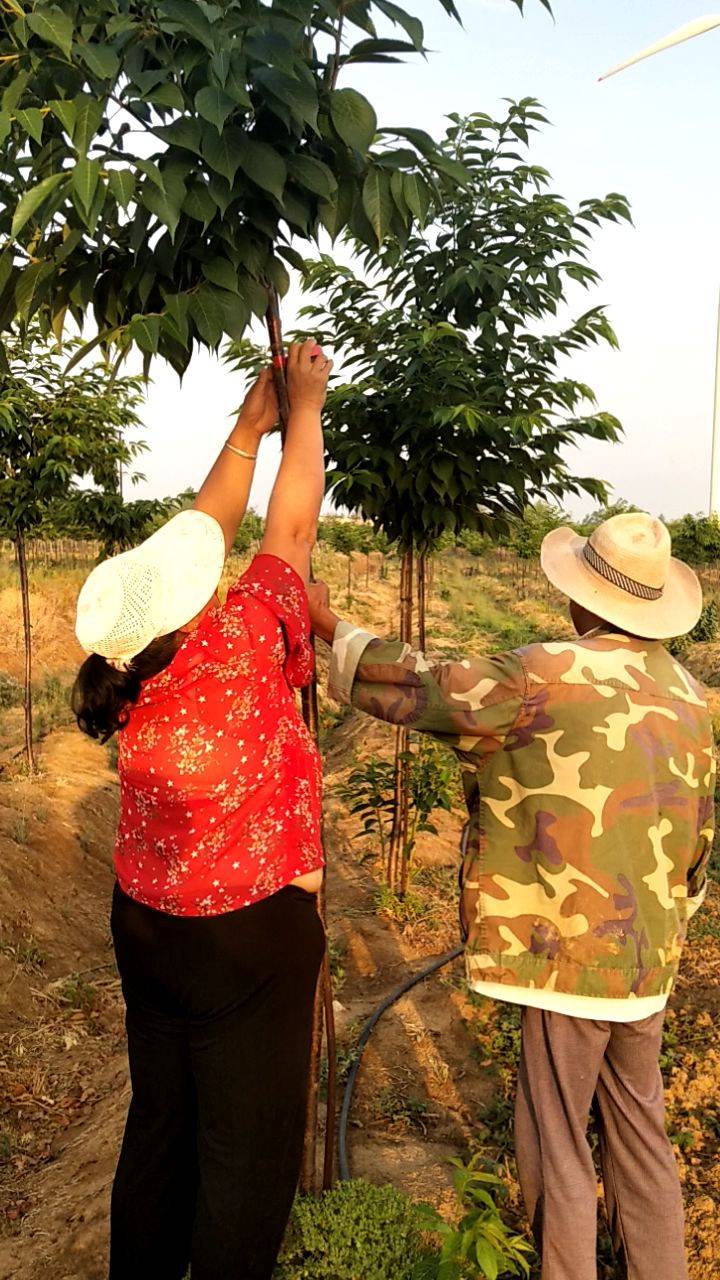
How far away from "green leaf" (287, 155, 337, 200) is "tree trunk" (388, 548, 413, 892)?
3998 mm

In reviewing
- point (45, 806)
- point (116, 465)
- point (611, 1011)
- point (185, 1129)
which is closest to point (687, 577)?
point (611, 1011)

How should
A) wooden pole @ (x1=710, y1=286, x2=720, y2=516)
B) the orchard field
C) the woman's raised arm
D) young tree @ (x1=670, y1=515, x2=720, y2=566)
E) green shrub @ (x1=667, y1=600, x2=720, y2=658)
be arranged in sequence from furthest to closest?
young tree @ (x1=670, y1=515, x2=720, y2=566) < wooden pole @ (x1=710, y1=286, x2=720, y2=516) < green shrub @ (x1=667, y1=600, x2=720, y2=658) < the orchard field < the woman's raised arm

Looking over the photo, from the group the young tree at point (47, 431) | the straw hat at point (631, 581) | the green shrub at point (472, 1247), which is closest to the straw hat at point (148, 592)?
the straw hat at point (631, 581)

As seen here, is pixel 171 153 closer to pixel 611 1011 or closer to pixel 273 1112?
pixel 273 1112

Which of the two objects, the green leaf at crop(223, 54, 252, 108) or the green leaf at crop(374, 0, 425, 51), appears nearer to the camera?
the green leaf at crop(223, 54, 252, 108)

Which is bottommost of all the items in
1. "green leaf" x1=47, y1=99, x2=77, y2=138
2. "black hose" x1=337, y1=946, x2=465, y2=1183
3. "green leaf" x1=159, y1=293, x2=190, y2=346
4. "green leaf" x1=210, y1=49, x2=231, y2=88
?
"black hose" x1=337, y1=946, x2=465, y2=1183

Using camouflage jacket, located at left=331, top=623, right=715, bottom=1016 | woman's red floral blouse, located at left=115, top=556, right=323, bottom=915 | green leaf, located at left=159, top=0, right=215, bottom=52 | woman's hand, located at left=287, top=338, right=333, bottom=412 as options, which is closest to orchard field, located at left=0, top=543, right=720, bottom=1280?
camouflage jacket, located at left=331, top=623, right=715, bottom=1016

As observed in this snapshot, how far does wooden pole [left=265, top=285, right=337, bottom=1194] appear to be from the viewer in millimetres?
2318

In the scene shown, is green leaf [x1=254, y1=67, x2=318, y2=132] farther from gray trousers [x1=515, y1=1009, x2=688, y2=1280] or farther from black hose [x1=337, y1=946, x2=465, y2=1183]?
black hose [x1=337, y1=946, x2=465, y2=1183]

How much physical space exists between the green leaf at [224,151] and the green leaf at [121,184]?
0.15 m

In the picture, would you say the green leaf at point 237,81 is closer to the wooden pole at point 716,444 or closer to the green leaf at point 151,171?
the green leaf at point 151,171

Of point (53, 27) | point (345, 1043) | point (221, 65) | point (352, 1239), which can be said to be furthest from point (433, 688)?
point (345, 1043)

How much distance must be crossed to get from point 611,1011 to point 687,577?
1094 millimetres

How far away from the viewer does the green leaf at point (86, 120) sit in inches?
64.0
